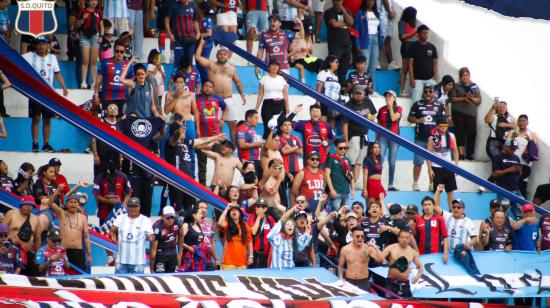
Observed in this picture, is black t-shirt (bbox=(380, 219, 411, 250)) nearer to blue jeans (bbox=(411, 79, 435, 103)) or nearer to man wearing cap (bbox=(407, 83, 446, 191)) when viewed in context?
man wearing cap (bbox=(407, 83, 446, 191))

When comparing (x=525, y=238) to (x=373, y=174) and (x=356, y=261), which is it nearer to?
(x=373, y=174)

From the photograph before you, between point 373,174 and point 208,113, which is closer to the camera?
point 208,113

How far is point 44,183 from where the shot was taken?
Answer: 14.6m

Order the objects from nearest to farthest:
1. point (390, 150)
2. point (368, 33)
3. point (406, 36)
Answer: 1. point (390, 150)
2. point (368, 33)
3. point (406, 36)

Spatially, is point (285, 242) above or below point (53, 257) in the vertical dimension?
above

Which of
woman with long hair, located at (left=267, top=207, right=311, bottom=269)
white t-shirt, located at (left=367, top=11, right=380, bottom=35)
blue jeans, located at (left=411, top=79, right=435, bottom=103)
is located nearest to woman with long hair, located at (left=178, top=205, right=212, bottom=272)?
woman with long hair, located at (left=267, top=207, right=311, bottom=269)

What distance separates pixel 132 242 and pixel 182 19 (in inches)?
194

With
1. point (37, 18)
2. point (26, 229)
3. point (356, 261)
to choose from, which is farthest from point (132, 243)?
point (37, 18)

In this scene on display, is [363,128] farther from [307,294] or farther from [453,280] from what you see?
[307,294]

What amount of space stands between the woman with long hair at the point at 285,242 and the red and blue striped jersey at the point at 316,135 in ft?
8.49

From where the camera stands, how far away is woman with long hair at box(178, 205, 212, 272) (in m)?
13.5

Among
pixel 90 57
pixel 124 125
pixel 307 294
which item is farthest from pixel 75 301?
pixel 90 57

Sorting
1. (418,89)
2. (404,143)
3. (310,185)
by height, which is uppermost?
(418,89)

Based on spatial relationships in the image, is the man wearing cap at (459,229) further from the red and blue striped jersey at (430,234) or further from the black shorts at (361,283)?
the black shorts at (361,283)
